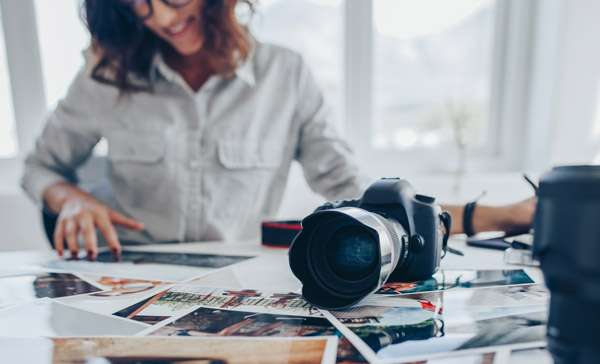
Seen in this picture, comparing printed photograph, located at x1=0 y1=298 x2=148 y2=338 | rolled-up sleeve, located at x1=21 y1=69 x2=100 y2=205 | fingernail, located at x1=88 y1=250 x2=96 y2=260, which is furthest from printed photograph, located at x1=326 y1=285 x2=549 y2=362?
rolled-up sleeve, located at x1=21 y1=69 x2=100 y2=205

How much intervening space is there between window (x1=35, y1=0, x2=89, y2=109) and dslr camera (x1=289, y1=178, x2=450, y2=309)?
129 cm

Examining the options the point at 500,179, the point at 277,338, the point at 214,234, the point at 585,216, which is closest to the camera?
the point at 585,216

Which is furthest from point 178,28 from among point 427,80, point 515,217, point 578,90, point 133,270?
point 578,90

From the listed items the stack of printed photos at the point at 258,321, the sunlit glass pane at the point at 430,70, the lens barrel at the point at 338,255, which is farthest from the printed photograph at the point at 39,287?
the sunlit glass pane at the point at 430,70

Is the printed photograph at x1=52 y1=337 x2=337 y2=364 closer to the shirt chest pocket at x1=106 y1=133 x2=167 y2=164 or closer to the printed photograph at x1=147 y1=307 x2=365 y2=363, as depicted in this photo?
the printed photograph at x1=147 y1=307 x2=365 y2=363

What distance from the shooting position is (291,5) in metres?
1.44

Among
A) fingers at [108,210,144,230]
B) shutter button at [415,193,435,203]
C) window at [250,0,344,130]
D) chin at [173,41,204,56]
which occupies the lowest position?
fingers at [108,210,144,230]

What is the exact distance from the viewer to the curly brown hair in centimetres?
86

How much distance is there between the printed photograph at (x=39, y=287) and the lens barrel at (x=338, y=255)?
0.25 meters

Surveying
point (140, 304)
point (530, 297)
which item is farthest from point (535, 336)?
point (140, 304)

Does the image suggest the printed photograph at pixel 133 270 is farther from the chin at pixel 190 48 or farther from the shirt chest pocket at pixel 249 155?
the chin at pixel 190 48

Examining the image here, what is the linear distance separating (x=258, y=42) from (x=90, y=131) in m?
0.46

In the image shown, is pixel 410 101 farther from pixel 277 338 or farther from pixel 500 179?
pixel 277 338

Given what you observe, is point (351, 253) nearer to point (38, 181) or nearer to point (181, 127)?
point (181, 127)
